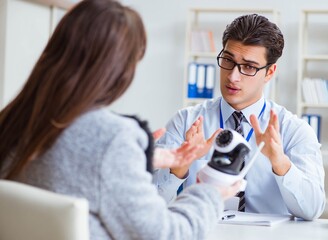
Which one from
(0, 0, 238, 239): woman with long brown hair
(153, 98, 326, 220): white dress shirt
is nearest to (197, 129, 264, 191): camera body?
(0, 0, 238, 239): woman with long brown hair

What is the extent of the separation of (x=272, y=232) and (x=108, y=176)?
0.98m

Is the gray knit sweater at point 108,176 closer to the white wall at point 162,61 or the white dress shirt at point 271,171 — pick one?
the white dress shirt at point 271,171

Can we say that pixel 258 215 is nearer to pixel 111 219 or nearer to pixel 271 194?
pixel 271 194

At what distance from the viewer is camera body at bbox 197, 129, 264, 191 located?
5.46 ft

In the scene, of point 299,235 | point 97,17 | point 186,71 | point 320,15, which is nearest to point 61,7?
point 186,71

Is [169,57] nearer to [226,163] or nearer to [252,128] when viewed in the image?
[252,128]

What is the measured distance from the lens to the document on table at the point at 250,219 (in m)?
2.28

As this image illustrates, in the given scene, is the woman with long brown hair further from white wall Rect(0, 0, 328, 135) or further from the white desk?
white wall Rect(0, 0, 328, 135)

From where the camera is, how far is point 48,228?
1.31m

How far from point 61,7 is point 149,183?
13.5 ft

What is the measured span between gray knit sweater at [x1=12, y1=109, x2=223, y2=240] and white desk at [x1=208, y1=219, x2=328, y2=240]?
2.24ft

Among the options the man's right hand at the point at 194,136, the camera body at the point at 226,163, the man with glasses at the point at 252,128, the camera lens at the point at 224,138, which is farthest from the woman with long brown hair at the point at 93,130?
the man with glasses at the point at 252,128

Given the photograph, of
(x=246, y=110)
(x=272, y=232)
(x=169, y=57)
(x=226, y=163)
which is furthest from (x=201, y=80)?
(x=226, y=163)

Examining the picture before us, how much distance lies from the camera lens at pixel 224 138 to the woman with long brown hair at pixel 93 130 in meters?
0.41
